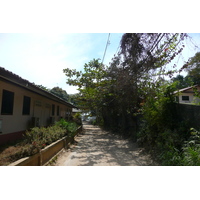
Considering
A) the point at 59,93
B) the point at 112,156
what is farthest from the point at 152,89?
the point at 59,93

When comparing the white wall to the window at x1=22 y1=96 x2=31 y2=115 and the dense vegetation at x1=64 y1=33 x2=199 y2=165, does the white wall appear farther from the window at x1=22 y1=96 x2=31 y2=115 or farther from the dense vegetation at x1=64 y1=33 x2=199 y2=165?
the dense vegetation at x1=64 y1=33 x2=199 y2=165

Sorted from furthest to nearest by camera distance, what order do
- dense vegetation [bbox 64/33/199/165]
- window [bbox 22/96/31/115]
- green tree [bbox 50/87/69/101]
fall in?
green tree [bbox 50/87/69/101], window [bbox 22/96/31/115], dense vegetation [bbox 64/33/199/165]

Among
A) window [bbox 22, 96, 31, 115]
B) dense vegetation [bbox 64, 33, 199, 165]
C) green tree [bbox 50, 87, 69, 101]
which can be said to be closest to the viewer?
dense vegetation [bbox 64, 33, 199, 165]

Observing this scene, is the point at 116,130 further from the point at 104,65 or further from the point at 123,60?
the point at 123,60

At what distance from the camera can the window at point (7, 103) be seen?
5863 mm

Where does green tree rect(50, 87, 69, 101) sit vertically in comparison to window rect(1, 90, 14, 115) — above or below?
above

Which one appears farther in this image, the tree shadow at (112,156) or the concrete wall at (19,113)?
the concrete wall at (19,113)

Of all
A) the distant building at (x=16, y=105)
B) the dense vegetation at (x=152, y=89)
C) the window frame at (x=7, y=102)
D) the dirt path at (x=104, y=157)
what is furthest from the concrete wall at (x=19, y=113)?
the dense vegetation at (x=152, y=89)

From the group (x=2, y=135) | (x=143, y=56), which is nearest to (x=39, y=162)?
(x=2, y=135)

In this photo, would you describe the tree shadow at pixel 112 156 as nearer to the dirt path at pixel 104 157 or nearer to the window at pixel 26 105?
the dirt path at pixel 104 157

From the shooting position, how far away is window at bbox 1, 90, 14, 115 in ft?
19.2

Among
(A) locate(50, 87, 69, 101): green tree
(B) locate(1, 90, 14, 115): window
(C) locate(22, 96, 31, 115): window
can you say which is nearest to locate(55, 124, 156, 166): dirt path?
(B) locate(1, 90, 14, 115): window

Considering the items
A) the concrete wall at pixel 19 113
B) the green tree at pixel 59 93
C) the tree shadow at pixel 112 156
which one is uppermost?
the green tree at pixel 59 93

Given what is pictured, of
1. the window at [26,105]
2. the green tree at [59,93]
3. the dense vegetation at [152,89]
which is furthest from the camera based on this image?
the green tree at [59,93]
